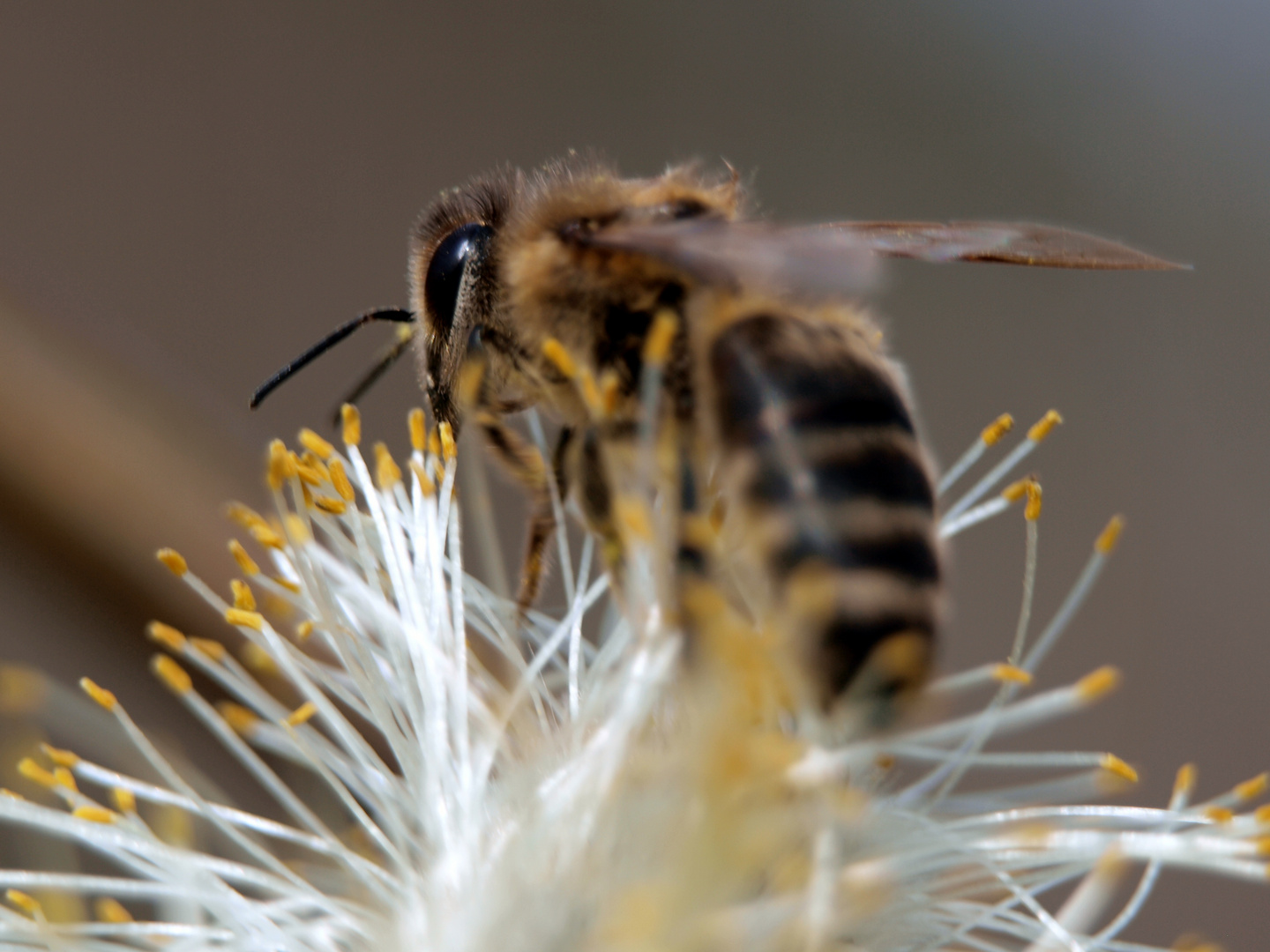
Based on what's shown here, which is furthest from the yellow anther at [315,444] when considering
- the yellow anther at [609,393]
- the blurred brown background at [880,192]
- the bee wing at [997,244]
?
the blurred brown background at [880,192]

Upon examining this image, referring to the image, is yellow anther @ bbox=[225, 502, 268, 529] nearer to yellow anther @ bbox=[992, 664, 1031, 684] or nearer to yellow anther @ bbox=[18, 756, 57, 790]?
yellow anther @ bbox=[18, 756, 57, 790]

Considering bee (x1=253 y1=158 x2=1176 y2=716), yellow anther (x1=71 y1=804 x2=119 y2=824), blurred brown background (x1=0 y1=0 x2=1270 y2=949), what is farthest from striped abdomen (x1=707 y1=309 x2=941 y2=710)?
blurred brown background (x1=0 y1=0 x2=1270 y2=949)

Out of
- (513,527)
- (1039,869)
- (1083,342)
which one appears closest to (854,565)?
(1039,869)

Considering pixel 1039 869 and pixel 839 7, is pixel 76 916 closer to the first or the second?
pixel 1039 869

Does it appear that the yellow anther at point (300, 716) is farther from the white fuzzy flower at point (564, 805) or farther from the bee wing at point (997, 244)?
the bee wing at point (997, 244)

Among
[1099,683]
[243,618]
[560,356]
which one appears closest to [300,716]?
[243,618]

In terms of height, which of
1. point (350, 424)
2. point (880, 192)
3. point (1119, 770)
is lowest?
point (1119, 770)

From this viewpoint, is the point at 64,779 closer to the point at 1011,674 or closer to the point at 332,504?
the point at 332,504
